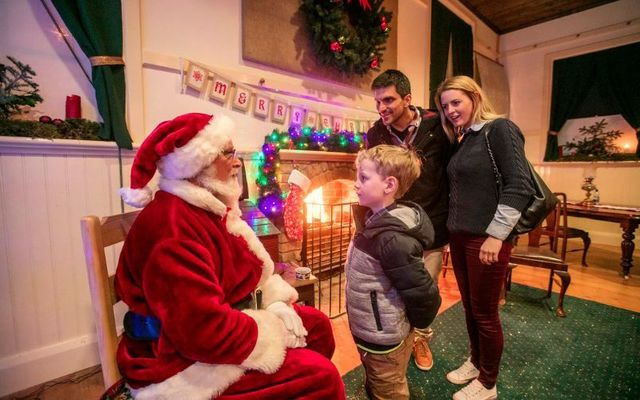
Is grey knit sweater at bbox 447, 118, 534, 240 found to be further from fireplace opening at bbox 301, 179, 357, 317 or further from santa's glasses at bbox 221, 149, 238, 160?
fireplace opening at bbox 301, 179, 357, 317

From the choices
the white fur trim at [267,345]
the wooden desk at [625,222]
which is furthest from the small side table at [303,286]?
the wooden desk at [625,222]

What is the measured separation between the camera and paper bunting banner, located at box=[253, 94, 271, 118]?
2.68 m

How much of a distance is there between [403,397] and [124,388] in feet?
3.18

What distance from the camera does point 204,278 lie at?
2.62 feet

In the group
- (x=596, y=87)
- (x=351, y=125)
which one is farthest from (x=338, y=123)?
(x=596, y=87)

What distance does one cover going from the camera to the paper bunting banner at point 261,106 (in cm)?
268

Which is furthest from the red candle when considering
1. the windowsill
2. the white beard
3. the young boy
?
the young boy

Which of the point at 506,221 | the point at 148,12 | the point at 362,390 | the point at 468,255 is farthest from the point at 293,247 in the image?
the point at 148,12

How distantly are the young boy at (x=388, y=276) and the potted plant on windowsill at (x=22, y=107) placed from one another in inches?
67.5

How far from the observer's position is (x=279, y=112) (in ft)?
9.27

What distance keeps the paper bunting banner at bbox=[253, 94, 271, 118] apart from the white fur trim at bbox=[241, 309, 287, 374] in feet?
6.89

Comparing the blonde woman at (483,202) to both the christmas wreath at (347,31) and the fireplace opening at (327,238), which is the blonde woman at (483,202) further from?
the christmas wreath at (347,31)

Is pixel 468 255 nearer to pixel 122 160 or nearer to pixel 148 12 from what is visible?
pixel 122 160

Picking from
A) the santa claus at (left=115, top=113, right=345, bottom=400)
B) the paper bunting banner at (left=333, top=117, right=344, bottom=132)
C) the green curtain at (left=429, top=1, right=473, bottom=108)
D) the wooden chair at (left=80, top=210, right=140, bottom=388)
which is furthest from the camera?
the green curtain at (left=429, top=1, right=473, bottom=108)
